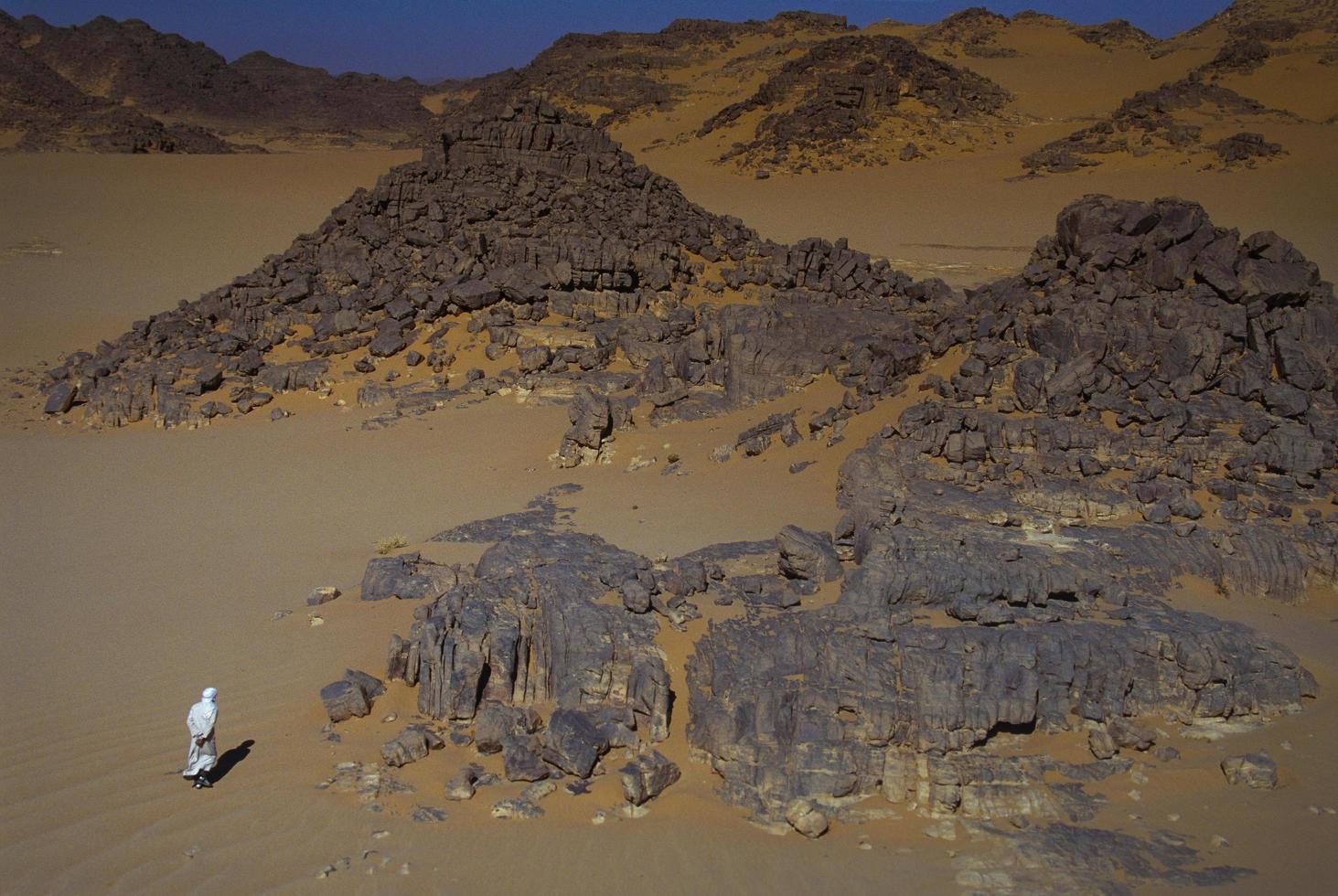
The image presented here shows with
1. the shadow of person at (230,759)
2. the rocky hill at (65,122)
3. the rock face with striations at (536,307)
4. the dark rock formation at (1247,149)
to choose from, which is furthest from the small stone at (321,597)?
the rocky hill at (65,122)

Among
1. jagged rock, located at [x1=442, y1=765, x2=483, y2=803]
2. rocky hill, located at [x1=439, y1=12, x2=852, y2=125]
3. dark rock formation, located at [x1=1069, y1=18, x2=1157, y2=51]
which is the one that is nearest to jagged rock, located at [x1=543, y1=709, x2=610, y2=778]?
jagged rock, located at [x1=442, y1=765, x2=483, y2=803]

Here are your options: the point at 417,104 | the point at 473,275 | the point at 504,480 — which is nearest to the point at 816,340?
the point at 504,480

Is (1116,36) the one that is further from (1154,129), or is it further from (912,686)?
(912,686)

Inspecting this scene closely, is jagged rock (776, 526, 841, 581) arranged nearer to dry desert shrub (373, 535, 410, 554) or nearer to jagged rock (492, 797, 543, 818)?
jagged rock (492, 797, 543, 818)

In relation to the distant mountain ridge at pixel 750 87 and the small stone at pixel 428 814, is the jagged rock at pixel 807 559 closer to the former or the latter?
the small stone at pixel 428 814

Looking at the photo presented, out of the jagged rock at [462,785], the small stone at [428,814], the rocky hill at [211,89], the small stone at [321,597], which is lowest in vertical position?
the small stone at [428,814]

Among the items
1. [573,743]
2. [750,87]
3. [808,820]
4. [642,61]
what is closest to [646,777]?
[573,743]
